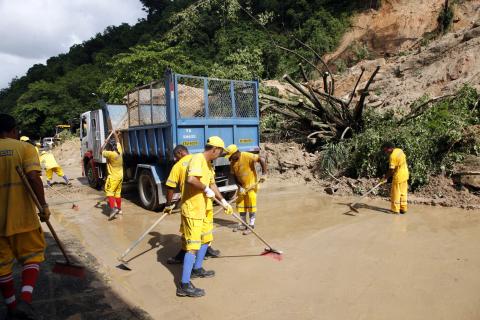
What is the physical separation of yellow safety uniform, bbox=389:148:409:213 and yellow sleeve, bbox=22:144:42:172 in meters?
5.52

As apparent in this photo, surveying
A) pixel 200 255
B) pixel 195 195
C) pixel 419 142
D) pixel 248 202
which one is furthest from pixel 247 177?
pixel 419 142

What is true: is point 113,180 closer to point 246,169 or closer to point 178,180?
point 246,169

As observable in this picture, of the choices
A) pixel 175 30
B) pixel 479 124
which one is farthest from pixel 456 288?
pixel 175 30

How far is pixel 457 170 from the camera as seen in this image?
287 inches

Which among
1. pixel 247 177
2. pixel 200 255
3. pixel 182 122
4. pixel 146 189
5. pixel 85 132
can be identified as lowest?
pixel 200 255

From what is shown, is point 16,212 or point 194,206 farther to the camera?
point 194,206

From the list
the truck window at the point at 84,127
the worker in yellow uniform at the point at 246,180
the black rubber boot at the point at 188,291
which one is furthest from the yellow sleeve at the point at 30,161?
the truck window at the point at 84,127

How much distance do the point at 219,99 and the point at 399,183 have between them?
365cm

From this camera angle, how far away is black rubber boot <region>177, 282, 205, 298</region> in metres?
3.54

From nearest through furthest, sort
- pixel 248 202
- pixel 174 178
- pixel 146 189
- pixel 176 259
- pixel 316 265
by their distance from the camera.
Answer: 1. pixel 174 178
2. pixel 316 265
3. pixel 176 259
4. pixel 248 202
5. pixel 146 189

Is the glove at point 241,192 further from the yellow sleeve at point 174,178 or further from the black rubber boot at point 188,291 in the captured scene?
the black rubber boot at point 188,291

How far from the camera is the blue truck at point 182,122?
260 inches

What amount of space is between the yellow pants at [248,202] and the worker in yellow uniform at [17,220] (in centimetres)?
314

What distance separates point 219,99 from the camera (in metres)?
7.20
